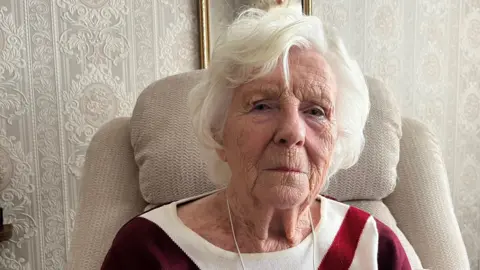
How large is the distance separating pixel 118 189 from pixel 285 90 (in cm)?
59

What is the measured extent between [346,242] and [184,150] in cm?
46

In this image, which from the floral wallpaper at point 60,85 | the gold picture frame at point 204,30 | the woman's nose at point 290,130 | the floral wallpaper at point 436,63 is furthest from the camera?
the floral wallpaper at point 436,63

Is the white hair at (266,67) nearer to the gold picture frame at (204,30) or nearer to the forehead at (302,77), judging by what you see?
the forehead at (302,77)

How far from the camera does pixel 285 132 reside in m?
0.96

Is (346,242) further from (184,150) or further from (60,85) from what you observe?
(60,85)

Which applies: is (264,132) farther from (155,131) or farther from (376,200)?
(376,200)

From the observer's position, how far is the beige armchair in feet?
4.33

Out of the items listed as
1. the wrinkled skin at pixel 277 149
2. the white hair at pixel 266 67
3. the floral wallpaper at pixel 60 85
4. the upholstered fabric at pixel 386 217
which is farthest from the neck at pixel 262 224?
the floral wallpaper at pixel 60 85

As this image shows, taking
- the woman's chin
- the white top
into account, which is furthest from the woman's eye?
the white top

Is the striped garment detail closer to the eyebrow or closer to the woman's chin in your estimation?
the woman's chin

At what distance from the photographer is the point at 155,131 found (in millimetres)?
1347

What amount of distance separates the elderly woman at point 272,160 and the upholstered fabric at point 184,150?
5.9 inches

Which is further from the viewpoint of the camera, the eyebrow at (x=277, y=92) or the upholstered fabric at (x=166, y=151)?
the upholstered fabric at (x=166, y=151)

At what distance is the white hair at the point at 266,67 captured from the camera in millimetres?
993
